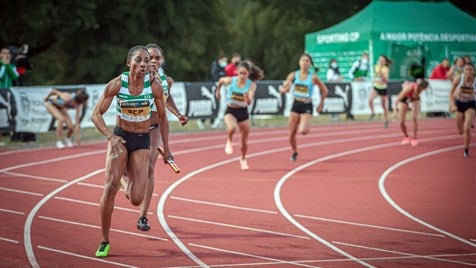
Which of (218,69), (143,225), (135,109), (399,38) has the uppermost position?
(399,38)

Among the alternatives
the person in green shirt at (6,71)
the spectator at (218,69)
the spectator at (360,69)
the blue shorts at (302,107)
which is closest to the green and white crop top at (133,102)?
the blue shorts at (302,107)

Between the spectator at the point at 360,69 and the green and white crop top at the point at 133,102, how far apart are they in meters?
23.9

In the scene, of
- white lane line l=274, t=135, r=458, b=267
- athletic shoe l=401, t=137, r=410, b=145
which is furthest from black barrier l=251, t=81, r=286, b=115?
athletic shoe l=401, t=137, r=410, b=145

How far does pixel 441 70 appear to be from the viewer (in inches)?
1372

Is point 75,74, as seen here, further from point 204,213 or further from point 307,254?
point 307,254

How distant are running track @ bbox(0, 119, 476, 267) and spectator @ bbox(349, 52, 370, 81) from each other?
10.8 meters

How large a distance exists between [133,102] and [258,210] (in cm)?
385

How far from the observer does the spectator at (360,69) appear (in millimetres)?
33625

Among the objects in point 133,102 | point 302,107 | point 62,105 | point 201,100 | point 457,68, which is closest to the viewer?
point 133,102

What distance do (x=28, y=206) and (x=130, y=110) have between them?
4069mm

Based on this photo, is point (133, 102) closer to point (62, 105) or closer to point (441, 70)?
point (62, 105)

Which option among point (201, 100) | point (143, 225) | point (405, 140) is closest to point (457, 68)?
point (405, 140)

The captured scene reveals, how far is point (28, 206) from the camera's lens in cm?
1369

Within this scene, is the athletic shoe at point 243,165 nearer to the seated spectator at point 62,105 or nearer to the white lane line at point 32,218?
the white lane line at point 32,218
